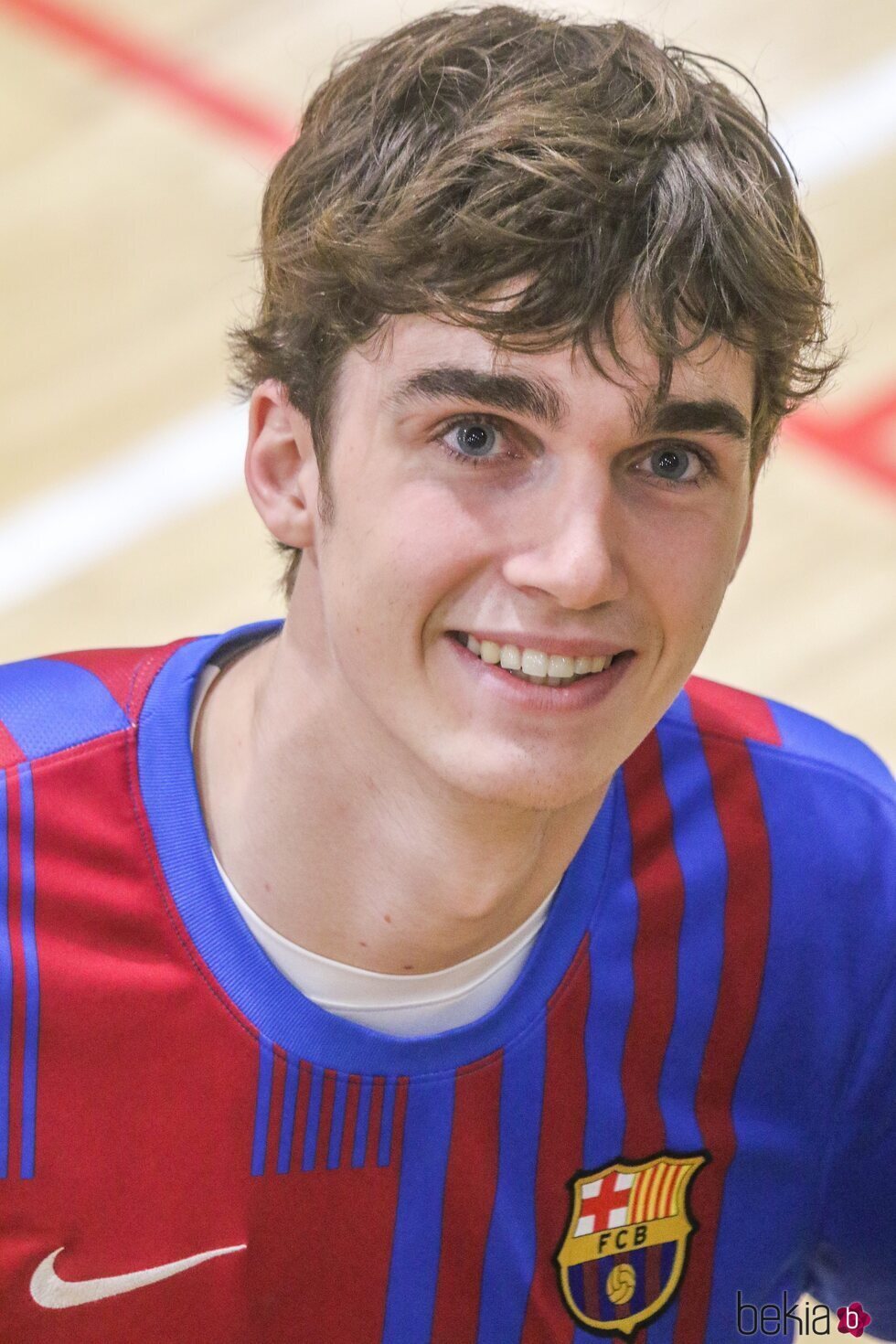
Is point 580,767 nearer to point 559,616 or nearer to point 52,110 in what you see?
point 559,616

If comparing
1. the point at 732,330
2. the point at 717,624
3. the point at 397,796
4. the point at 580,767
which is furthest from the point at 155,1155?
the point at 717,624

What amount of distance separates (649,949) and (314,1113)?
443 mm

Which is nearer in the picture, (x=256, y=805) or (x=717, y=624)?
(x=256, y=805)

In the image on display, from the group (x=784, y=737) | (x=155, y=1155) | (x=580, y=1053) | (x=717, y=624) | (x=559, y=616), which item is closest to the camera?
(x=559, y=616)

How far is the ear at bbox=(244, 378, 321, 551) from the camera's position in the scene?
189cm

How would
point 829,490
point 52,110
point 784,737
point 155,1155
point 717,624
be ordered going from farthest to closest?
point 52,110 → point 829,490 → point 717,624 → point 784,737 → point 155,1155

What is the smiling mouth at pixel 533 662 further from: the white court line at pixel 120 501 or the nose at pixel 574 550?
the white court line at pixel 120 501

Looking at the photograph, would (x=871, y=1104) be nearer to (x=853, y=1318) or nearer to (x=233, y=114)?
(x=853, y=1318)

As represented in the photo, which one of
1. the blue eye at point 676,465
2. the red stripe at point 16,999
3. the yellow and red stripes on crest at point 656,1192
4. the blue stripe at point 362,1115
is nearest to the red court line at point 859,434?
the yellow and red stripes on crest at point 656,1192

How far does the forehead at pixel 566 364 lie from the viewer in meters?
Answer: 1.65

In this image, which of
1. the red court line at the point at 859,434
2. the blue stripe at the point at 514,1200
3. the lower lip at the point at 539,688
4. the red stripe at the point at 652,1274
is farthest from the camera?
the red court line at the point at 859,434

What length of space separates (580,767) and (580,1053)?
427mm

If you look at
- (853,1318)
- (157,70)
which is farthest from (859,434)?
(853,1318)

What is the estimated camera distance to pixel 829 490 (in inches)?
177
